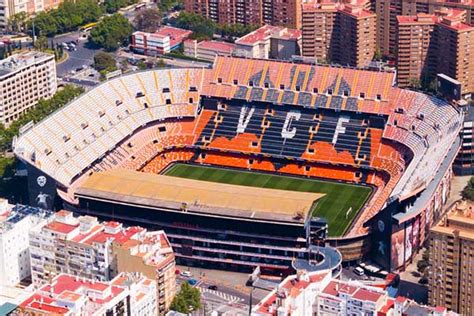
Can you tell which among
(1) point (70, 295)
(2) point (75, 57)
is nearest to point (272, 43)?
(2) point (75, 57)

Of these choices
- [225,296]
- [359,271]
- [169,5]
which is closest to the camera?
[225,296]

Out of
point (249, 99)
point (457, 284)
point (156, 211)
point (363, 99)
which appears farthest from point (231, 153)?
point (457, 284)

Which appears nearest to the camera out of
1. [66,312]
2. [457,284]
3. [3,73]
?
[66,312]

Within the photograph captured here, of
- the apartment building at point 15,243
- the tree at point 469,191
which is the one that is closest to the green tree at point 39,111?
the apartment building at point 15,243

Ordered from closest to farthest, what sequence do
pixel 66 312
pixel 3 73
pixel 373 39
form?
pixel 66 312
pixel 3 73
pixel 373 39

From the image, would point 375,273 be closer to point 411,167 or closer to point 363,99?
point 411,167

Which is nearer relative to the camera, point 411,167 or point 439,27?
point 411,167

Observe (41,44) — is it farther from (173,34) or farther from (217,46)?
Answer: (217,46)
